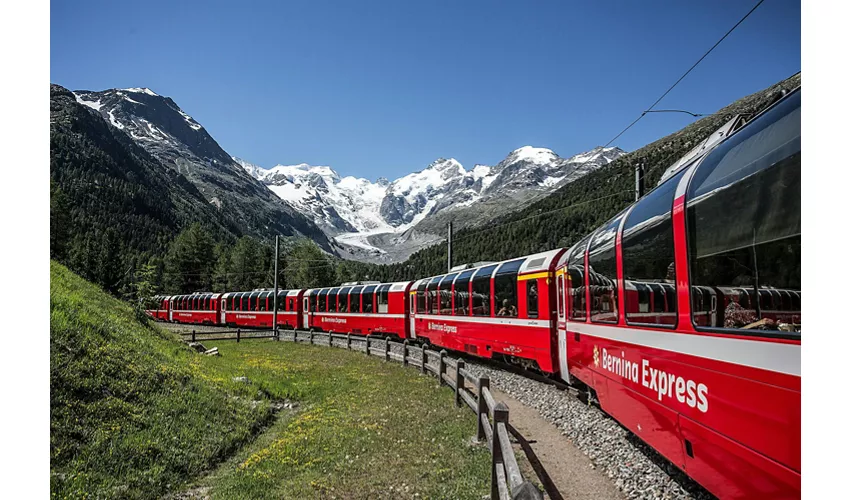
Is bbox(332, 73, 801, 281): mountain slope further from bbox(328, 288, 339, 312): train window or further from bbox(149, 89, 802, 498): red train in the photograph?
bbox(149, 89, 802, 498): red train

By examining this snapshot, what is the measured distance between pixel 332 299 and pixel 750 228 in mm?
29405

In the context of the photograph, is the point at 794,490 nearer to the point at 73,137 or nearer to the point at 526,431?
the point at 526,431

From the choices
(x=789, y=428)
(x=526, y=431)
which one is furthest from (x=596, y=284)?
(x=789, y=428)

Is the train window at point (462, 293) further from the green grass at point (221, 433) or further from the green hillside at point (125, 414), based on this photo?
the green hillside at point (125, 414)

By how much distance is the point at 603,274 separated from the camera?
7.35 metres

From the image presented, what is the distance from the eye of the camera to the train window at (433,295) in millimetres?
20250

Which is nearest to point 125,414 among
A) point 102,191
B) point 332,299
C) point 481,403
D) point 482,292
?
point 481,403

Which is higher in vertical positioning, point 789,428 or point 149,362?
point 789,428

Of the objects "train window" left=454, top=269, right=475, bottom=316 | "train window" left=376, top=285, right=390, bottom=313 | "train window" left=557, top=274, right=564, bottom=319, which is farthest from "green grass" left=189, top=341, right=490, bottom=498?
"train window" left=376, top=285, right=390, bottom=313

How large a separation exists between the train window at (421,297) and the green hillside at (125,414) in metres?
11.3

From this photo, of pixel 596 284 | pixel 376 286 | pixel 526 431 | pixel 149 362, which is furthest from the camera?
pixel 376 286

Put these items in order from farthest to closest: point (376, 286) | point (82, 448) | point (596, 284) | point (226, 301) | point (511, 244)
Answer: point (511, 244), point (226, 301), point (376, 286), point (596, 284), point (82, 448)

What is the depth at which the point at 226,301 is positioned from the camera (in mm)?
45312

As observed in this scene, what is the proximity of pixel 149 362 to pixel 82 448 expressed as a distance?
12.9 ft
